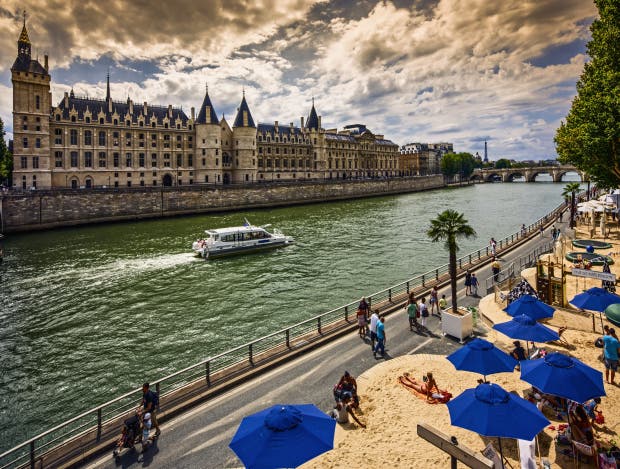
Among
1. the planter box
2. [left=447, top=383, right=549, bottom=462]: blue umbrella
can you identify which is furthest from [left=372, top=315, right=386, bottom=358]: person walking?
[left=447, top=383, right=549, bottom=462]: blue umbrella

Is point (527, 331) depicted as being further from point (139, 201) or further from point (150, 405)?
point (139, 201)

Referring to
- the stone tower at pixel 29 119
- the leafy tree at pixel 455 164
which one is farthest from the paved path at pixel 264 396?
the leafy tree at pixel 455 164

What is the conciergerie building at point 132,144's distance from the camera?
64812 millimetres

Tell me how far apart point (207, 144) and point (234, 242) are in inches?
2302

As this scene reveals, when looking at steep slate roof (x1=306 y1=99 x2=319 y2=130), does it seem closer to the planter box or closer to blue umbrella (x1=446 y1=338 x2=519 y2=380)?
the planter box

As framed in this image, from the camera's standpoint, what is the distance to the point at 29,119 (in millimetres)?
64688

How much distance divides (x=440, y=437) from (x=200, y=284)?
24878mm

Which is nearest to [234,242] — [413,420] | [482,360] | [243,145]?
[413,420]

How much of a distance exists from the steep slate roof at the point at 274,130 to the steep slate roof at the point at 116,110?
83.9 ft

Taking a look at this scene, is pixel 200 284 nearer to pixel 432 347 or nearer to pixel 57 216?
pixel 432 347

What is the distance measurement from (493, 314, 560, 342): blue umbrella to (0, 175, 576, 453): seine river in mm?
11638

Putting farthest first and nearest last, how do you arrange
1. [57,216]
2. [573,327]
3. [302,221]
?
[302,221], [57,216], [573,327]

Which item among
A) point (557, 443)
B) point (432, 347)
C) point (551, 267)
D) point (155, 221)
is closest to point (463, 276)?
point (551, 267)

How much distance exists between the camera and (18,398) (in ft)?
46.4
